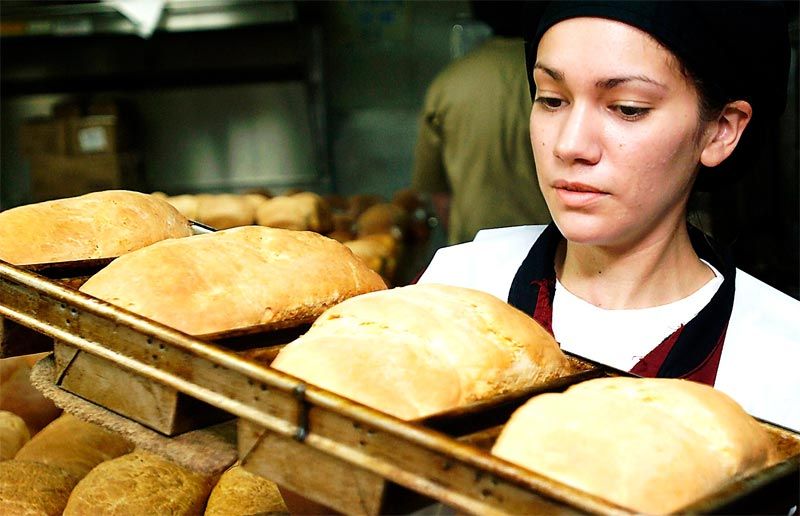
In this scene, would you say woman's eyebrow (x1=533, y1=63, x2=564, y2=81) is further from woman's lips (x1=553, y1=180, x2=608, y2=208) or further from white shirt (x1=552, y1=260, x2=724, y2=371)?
white shirt (x1=552, y1=260, x2=724, y2=371)

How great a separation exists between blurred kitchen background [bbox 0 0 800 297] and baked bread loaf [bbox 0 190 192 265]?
242 cm

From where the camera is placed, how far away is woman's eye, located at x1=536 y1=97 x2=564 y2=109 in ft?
5.03

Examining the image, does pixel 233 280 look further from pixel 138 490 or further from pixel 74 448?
pixel 74 448

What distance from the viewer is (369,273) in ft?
5.14

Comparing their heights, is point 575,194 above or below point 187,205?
above

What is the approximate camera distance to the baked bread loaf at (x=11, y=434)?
2.00m

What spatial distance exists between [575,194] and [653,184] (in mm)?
138

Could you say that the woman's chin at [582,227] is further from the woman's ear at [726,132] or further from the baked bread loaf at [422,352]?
the baked bread loaf at [422,352]

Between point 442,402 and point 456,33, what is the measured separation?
12.2ft

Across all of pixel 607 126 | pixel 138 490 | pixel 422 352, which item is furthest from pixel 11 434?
pixel 607 126

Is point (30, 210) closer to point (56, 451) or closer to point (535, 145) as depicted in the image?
point (56, 451)

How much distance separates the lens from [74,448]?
1961 mm

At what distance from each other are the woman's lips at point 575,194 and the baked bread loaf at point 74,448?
1083 mm

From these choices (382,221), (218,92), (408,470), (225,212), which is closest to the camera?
(408,470)
